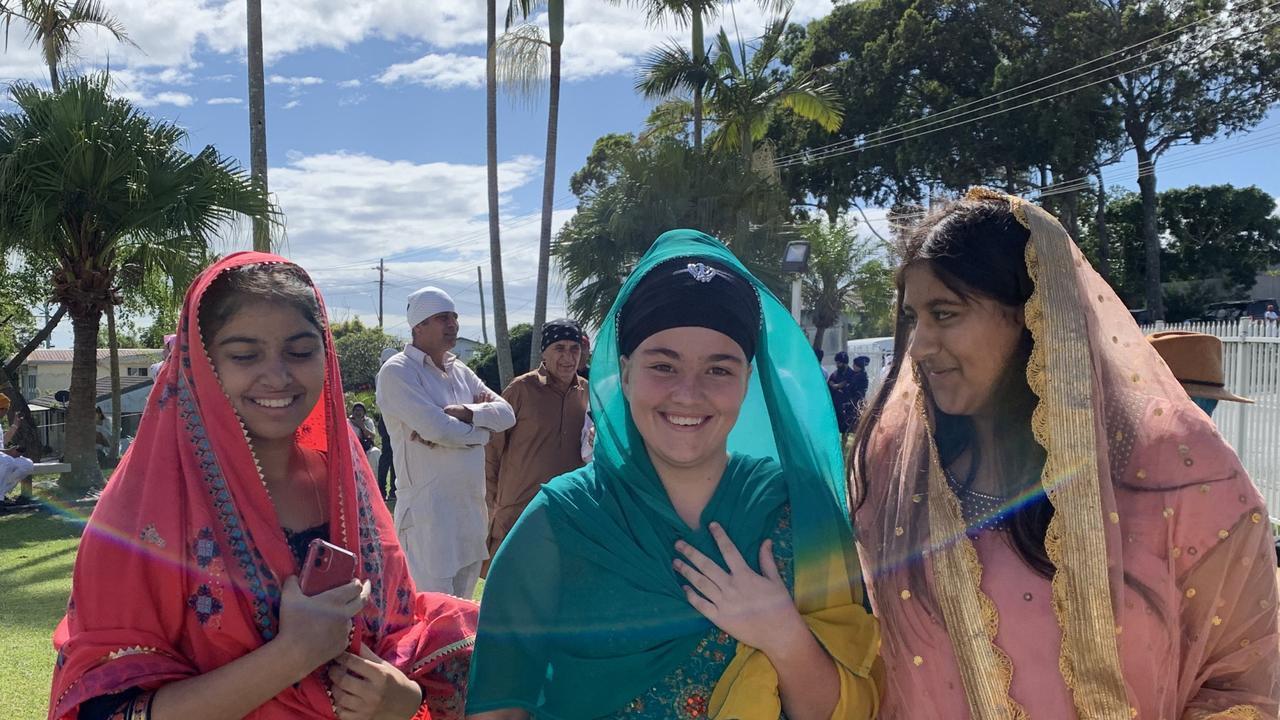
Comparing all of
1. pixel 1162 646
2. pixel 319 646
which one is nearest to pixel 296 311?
pixel 319 646

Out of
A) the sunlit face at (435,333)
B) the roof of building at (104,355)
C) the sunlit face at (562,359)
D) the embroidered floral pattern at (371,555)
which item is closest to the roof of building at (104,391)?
the roof of building at (104,355)

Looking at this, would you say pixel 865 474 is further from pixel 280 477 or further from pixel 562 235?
pixel 562 235

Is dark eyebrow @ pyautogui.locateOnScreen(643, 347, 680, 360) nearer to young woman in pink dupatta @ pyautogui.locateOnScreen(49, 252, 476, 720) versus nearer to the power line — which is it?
young woman in pink dupatta @ pyautogui.locateOnScreen(49, 252, 476, 720)

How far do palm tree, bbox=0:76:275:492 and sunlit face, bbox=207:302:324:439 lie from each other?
8.00 m

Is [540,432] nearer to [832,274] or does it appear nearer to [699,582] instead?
[699,582]

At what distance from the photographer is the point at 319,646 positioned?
1.74 meters

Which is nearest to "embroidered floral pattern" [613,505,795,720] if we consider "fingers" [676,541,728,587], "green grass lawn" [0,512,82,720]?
"fingers" [676,541,728,587]

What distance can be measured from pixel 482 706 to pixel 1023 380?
46.5 inches

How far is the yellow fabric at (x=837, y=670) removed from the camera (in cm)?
159

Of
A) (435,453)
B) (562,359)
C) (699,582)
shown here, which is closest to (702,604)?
(699,582)

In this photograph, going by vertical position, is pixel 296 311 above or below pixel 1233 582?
above

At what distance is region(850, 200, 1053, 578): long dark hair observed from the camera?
1811 mm

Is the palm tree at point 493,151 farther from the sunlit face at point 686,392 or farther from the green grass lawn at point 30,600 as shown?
the sunlit face at point 686,392

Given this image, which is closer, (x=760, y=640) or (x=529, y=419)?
(x=760, y=640)
